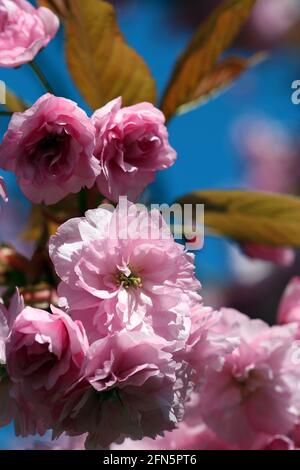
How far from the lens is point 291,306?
4.61ft

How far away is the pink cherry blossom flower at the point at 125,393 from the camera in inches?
39.2

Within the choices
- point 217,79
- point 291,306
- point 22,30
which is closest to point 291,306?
point 291,306

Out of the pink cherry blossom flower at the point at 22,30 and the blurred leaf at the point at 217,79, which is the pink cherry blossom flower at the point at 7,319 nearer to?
the pink cherry blossom flower at the point at 22,30

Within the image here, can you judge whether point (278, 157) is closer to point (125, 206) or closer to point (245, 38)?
point (245, 38)

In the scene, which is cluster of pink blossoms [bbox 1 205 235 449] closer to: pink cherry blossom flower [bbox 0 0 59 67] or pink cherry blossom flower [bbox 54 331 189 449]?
pink cherry blossom flower [bbox 54 331 189 449]

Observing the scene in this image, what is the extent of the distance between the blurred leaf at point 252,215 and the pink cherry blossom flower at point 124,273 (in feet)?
1.22

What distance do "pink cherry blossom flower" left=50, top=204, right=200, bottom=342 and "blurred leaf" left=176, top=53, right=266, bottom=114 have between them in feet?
1.43

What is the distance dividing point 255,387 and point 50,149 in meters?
0.52

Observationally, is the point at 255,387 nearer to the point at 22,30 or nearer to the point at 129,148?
the point at 129,148

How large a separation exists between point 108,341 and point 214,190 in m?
0.50

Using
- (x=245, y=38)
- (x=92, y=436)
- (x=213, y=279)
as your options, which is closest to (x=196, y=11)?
(x=245, y=38)

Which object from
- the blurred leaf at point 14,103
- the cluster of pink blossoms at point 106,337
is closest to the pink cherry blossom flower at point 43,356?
the cluster of pink blossoms at point 106,337

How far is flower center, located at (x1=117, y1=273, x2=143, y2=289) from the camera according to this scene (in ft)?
3.40

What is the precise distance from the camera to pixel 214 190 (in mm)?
1428
